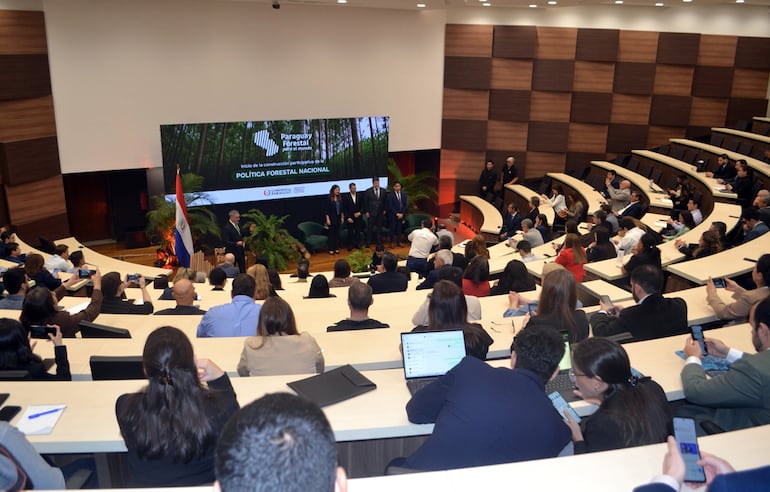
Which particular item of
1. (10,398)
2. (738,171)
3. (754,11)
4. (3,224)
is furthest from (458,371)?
(754,11)

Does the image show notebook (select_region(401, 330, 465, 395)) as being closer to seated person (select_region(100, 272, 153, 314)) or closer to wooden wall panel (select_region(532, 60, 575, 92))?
seated person (select_region(100, 272, 153, 314))

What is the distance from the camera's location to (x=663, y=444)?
2479 mm

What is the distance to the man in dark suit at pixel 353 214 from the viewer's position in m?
13.0

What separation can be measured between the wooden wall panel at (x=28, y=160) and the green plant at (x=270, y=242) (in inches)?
127

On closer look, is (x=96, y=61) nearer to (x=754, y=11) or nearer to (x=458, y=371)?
(x=458, y=371)

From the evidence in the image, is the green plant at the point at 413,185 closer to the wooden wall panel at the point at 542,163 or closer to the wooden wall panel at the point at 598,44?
the wooden wall panel at the point at 542,163

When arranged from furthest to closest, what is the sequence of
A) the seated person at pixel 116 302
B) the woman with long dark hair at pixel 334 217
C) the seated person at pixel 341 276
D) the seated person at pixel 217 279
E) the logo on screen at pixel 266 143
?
the woman with long dark hair at pixel 334 217
the logo on screen at pixel 266 143
the seated person at pixel 341 276
the seated person at pixel 217 279
the seated person at pixel 116 302

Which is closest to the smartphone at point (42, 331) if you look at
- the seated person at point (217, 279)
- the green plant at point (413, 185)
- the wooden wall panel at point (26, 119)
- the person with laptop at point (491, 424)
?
the person with laptop at point (491, 424)

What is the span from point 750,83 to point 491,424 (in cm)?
1410

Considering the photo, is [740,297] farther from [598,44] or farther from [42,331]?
[598,44]

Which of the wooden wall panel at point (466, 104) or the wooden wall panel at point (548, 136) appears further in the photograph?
the wooden wall panel at point (548, 136)

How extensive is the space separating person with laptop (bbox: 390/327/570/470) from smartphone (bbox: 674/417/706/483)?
1.50ft

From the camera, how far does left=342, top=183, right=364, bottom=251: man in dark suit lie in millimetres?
12969

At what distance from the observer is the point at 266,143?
12.3 m
